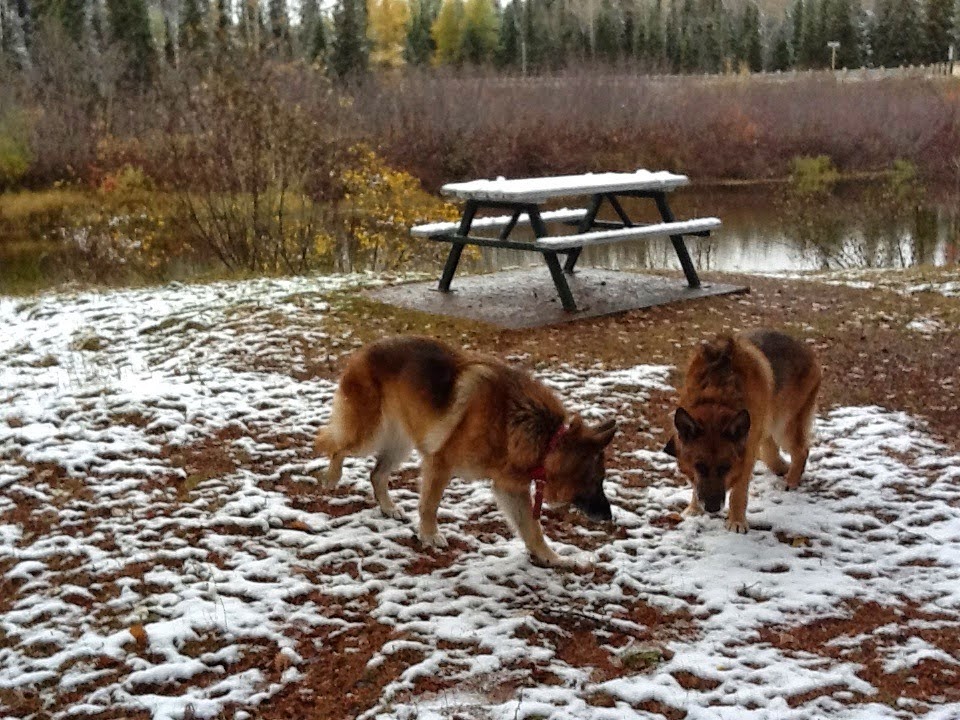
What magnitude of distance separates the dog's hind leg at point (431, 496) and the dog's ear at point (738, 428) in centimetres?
143

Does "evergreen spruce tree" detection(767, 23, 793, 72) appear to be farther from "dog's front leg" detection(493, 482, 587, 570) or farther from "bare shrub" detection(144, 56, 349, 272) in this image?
"dog's front leg" detection(493, 482, 587, 570)

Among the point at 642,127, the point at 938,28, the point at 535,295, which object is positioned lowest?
the point at 535,295

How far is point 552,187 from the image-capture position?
30.3 ft

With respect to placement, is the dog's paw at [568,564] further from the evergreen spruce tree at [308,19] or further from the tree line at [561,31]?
the evergreen spruce tree at [308,19]

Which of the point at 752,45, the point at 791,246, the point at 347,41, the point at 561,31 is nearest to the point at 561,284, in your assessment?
the point at 791,246

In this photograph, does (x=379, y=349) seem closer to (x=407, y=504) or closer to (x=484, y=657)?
(x=407, y=504)

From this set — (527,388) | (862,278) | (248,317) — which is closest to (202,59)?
(248,317)

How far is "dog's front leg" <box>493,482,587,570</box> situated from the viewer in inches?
176

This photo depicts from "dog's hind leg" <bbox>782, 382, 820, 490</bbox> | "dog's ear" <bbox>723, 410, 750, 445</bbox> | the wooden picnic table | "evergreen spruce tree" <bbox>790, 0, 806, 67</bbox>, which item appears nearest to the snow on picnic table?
"dog's hind leg" <bbox>782, 382, 820, 490</bbox>

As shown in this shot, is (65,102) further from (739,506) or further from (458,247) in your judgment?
(739,506)

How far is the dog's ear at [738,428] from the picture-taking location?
14.5 ft

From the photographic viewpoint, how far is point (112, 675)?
11.8 feet

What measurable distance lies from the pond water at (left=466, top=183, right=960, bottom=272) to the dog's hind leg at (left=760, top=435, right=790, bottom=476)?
27.8ft

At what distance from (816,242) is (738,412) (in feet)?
43.9
